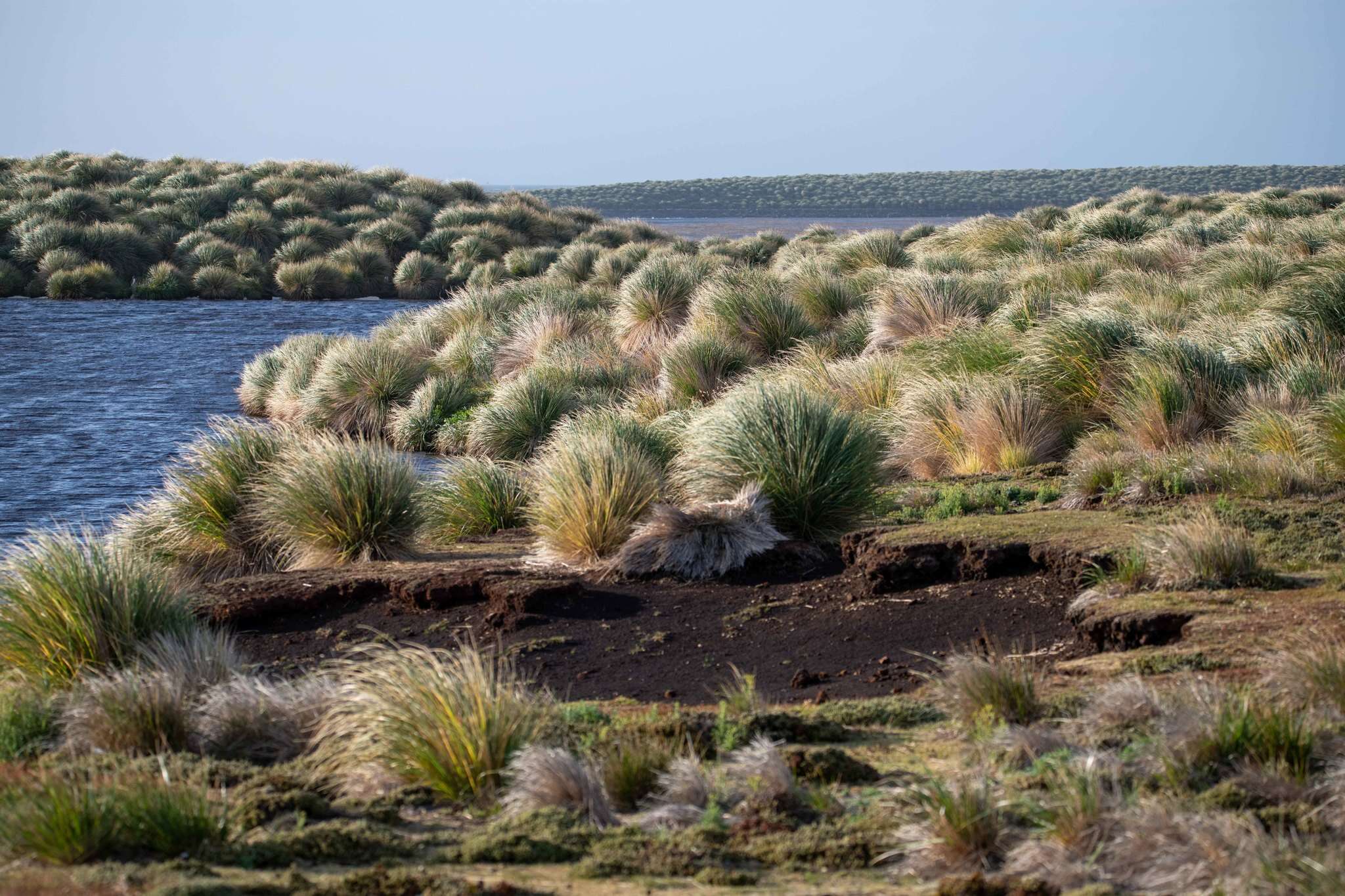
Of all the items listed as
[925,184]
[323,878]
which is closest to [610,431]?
[323,878]

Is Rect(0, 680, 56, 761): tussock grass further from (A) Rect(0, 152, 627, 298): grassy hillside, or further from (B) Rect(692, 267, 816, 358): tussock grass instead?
(A) Rect(0, 152, 627, 298): grassy hillside

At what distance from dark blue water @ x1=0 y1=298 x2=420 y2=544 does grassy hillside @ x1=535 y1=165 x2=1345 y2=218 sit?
161 ft

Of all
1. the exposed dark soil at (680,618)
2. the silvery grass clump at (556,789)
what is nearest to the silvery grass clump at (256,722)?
the silvery grass clump at (556,789)

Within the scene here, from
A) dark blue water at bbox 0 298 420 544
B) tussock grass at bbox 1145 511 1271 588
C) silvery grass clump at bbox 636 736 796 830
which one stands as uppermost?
tussock grass at bbox 1145 511 1271 588

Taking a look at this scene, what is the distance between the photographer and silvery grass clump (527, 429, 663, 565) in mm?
8734

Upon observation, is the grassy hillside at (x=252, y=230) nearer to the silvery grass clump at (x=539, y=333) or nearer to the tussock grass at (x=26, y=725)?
the silvery grass clump at (x=539, y=333)

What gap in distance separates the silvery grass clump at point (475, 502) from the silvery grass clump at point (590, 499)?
1387 millimetres

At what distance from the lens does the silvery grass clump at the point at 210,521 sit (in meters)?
9.72

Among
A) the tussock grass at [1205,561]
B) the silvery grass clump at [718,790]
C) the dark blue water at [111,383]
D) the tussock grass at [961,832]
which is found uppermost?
the tussock grass at [1205,561]

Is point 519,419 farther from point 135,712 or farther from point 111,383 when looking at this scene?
point 135,712

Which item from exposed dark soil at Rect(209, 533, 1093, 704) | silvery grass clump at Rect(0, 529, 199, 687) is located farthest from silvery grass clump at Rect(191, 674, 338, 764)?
exposed dark soil at Rect(209, 533, 1093, 704)

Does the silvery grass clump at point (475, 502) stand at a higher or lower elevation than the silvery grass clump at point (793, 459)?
lower

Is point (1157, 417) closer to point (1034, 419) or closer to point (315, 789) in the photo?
point (1034, 419)

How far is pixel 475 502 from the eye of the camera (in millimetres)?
10820
